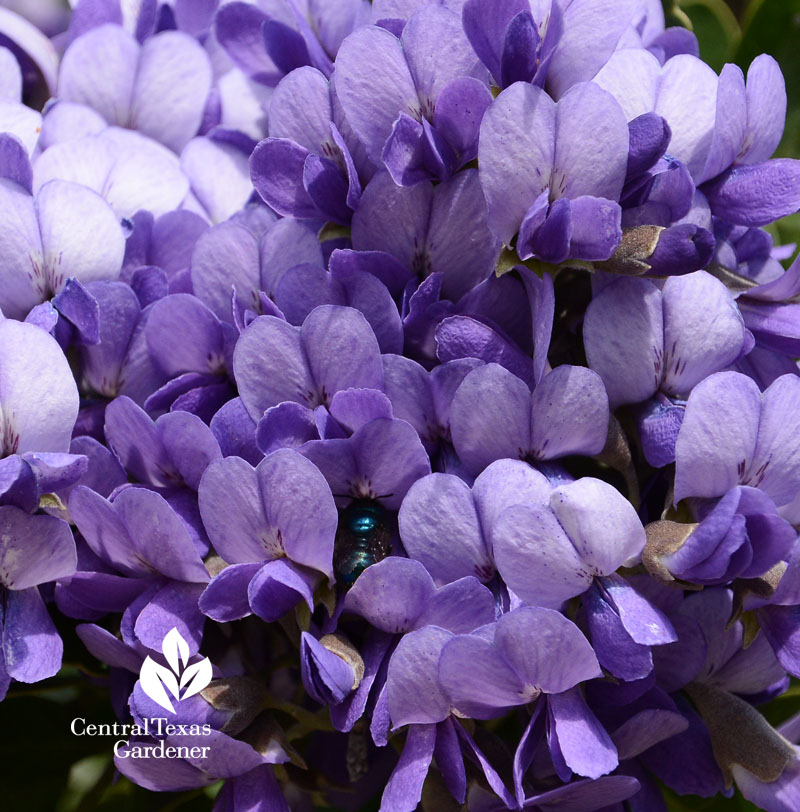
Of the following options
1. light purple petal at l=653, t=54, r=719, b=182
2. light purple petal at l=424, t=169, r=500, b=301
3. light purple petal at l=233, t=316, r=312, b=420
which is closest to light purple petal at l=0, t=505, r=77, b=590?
light purple petal at l=233, t=316, r=312, b=420

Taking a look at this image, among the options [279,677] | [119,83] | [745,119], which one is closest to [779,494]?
[745,119]

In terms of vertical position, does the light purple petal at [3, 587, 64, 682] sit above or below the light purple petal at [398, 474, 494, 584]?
below

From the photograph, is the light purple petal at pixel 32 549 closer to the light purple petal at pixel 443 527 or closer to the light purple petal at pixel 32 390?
the light purple petal at pixel 32 390

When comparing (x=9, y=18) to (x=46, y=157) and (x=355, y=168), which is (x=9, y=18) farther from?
(x=355, y=168)

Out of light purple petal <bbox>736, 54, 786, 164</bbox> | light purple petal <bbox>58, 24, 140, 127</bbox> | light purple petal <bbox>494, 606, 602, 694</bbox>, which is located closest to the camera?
light purple petal <bbox>494, 606, 602, 694</bbox>

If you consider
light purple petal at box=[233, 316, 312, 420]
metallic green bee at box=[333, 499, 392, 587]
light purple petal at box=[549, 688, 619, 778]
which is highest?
light purple petal at box=[233, 316, 312, 420]

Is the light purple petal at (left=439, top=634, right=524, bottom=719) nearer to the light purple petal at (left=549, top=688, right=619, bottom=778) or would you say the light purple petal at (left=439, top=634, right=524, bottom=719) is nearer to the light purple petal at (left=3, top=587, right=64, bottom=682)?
the light purple petal at (left=549, top=688, right=619, bottom=778)

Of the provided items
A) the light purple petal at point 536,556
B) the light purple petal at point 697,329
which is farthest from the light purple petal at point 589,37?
the light purple petal at point 536,556
